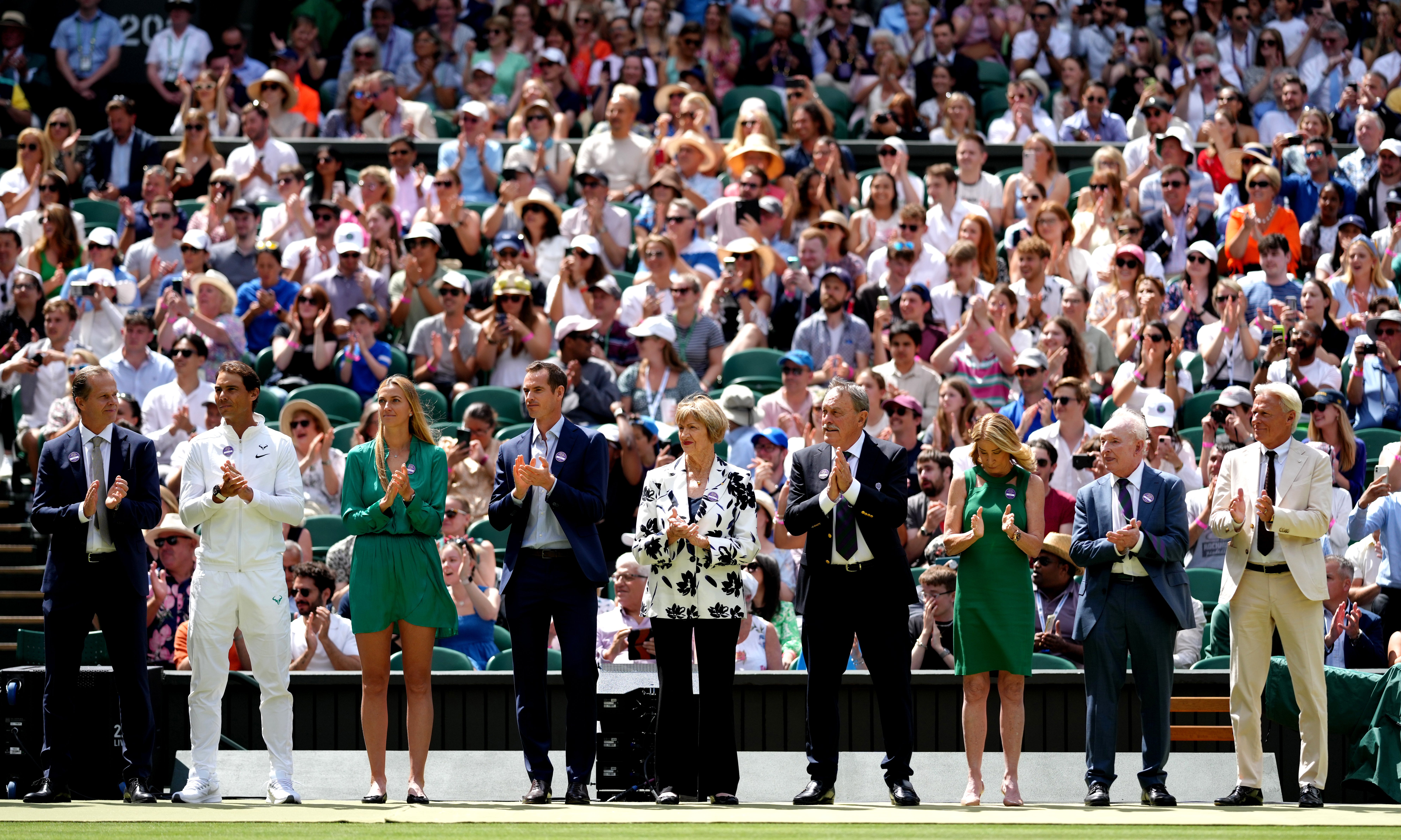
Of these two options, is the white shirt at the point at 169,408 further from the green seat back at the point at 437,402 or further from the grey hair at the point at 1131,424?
the grey hair at the point at 1131,424

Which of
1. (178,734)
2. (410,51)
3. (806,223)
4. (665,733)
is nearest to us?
(665,733)

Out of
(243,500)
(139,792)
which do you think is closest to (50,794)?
(139,792)

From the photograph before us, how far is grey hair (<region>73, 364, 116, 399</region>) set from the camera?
804cm

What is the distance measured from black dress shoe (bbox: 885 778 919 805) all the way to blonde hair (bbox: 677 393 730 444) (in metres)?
1.64

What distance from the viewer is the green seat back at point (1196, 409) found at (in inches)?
471

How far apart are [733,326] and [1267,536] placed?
5905 millimetres

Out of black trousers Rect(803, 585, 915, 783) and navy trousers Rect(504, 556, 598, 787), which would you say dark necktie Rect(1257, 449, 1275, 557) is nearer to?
black trousers Rect(803, 585, 915, 783)

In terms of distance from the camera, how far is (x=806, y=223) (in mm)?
14406

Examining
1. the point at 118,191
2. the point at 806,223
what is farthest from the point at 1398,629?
the point at 118,191

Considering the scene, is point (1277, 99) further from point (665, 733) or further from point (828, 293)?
point (665, 733)

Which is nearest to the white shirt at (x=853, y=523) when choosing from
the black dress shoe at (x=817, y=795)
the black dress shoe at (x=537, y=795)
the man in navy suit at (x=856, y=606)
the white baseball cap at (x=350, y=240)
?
the man in navy suit at (x=856, y=606)

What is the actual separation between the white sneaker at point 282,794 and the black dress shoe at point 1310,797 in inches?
167

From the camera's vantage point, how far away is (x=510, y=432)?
11.7m

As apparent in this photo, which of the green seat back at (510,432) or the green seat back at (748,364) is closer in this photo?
the green seat back at (510,432)
